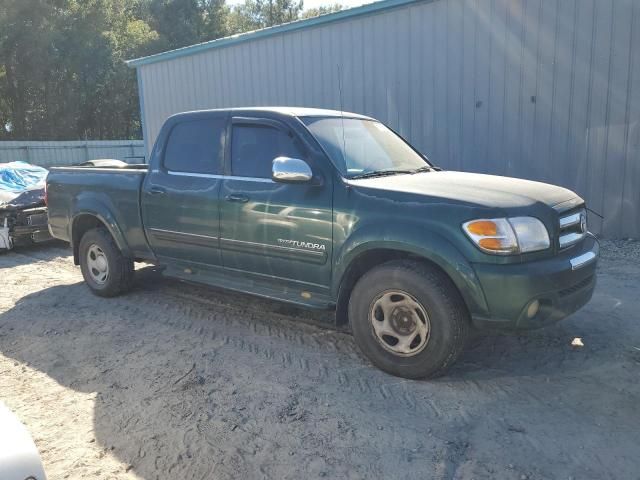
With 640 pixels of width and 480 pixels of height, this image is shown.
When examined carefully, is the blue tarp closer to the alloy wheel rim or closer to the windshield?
the windshield

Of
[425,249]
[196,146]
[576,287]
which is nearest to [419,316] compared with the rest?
[425,249]

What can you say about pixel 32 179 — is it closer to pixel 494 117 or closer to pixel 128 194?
pixel 128 194

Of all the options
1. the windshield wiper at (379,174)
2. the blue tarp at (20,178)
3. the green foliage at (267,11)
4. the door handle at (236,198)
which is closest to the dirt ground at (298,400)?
the door handle at (236,198)

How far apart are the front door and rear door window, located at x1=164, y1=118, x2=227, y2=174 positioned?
0.58 ft

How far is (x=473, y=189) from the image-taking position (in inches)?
145

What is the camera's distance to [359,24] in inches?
381

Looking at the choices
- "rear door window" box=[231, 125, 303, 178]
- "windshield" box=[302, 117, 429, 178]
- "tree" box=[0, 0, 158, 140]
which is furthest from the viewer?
"tree" box=[0, 0, 158, 140]

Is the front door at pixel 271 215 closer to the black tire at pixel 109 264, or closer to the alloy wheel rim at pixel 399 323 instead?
the alloy wheel rim at pixel 399 323

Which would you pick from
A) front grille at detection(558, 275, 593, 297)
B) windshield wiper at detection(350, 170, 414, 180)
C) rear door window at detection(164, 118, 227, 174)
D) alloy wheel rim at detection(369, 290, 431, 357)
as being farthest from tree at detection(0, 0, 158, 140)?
front grille at detection(558, 275, 593, 297)

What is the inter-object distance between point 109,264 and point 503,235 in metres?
4.13

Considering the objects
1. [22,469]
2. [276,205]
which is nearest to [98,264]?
[276,205]

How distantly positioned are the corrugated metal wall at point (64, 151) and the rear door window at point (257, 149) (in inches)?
665

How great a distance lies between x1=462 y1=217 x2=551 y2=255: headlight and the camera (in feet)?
10.8

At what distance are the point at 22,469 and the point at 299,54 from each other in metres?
9.96
